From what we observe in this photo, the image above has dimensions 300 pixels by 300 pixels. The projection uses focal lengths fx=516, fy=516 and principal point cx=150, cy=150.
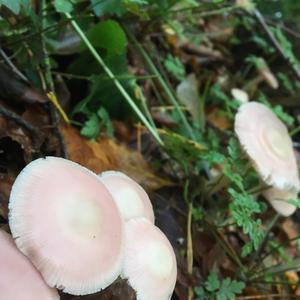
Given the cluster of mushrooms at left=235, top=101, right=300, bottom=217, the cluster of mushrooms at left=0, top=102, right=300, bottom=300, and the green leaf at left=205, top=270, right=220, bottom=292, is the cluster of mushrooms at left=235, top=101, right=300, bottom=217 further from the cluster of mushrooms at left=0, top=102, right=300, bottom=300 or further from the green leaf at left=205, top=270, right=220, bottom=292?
the cluster of mushrooms at left=0, top=102, right=300, bottom=300

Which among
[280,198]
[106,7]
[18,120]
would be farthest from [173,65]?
[18,120]

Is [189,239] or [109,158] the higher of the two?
[109,158]

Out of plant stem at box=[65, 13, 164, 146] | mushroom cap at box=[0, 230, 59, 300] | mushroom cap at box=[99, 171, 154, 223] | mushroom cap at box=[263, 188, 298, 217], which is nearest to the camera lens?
mushroom cap at box=[0, 230, 59, 300]

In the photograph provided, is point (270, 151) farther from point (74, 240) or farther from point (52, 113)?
point (74, 240)

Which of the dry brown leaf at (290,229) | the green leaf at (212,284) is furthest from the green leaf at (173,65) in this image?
the green leaf at (212,284)

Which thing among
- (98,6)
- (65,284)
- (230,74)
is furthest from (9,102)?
(230,74)

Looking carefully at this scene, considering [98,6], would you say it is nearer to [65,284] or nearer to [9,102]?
[9,102]

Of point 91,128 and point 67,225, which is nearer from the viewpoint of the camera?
point 67,225

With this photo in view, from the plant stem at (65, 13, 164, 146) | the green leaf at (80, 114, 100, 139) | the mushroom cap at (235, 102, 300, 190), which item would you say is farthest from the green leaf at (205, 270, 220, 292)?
the green leaf at (80, 114, 100, 139)
